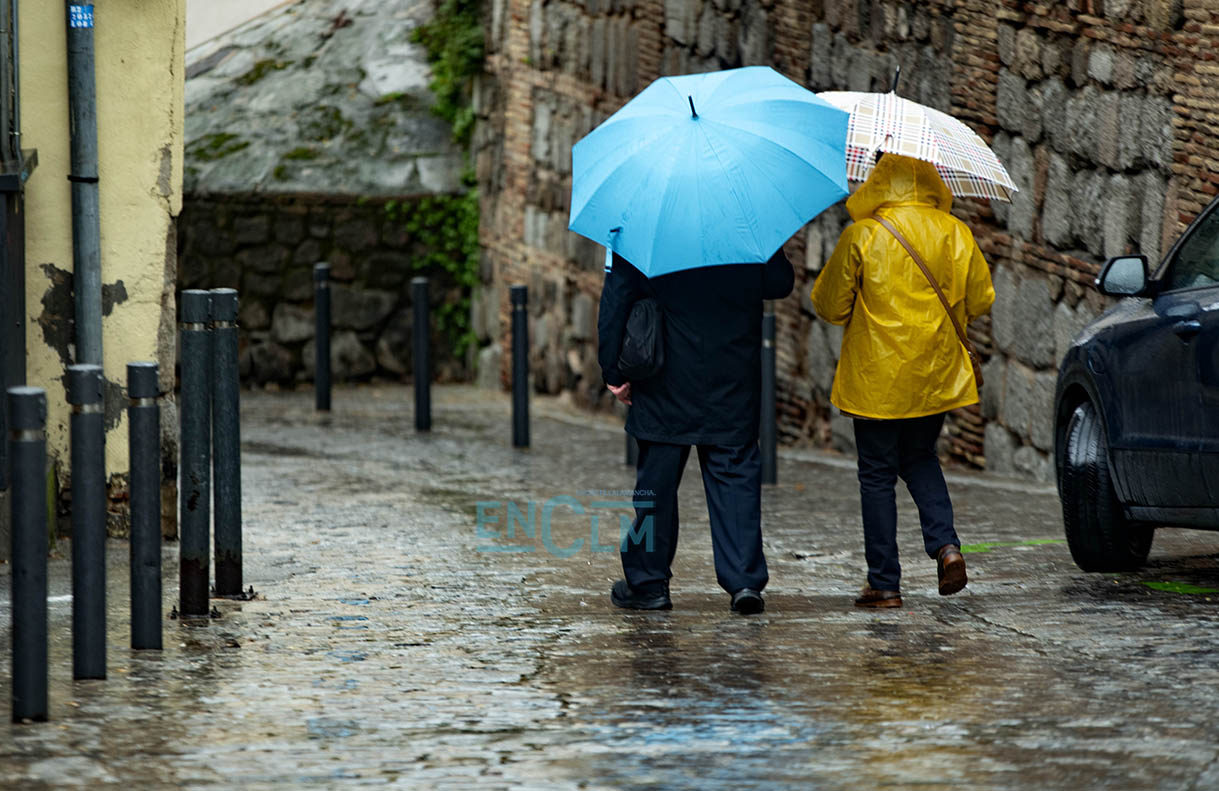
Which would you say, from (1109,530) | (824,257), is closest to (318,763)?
(1109,530)

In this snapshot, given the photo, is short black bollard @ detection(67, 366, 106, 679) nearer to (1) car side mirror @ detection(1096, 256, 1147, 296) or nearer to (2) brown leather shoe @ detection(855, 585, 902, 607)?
(2) brown leather shoe @ detection(855, 585, 902, 607)

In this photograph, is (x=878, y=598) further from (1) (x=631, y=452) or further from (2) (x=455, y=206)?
(2) (x=455, y=206)

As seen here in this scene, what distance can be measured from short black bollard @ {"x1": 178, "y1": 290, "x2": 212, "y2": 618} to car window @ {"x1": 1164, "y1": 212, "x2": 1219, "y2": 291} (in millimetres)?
3286

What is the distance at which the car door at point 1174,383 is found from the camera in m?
6.10

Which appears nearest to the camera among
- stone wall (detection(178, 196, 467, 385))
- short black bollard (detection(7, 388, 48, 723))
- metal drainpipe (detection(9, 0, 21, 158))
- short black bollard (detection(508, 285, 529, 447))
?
short black bollard (detection(7, 388, 48, 723))

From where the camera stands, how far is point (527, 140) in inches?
645

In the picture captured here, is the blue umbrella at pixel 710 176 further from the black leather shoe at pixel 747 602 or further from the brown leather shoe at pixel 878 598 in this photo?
the brown leather shoe at pixel 878 598

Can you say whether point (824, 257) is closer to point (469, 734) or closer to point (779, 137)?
point (779, 137)

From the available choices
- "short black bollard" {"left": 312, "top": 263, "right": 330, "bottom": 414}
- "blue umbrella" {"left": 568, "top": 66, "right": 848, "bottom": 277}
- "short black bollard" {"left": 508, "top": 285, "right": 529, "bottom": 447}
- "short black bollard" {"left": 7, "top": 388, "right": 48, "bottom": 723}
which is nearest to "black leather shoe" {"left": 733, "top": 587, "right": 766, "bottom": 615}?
"blue umbrella" {"left": 568, "top": 66, "right": 848, "bottom": 277}

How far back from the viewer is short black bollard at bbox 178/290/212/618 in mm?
6051

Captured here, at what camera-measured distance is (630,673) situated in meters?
5.33

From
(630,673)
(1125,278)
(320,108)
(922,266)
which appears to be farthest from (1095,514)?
(320,108)

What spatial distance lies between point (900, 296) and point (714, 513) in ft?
3.09

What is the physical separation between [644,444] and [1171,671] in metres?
1.90
